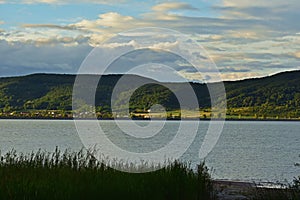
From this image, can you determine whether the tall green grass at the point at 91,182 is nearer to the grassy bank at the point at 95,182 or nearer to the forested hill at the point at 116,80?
the grassy bank at the point at 95,182

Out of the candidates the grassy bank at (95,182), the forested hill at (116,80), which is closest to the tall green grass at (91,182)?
the grassy bank at (95,182)

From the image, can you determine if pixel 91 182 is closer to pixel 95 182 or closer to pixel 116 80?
pixel 95 182

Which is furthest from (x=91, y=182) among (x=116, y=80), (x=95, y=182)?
(x=116, y=80)

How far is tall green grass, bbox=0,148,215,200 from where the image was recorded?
40.4 feet

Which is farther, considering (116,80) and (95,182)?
(116,80)

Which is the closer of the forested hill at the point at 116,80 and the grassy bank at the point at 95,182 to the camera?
the grassy bank at the point at 95,182

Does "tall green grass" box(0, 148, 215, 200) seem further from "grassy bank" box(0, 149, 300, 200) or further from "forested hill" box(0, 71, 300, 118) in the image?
"forested hill" box(0, 71, 300, 118)

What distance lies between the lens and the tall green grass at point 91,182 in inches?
485

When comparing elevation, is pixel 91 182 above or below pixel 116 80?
below

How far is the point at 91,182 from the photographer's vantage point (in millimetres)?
13461

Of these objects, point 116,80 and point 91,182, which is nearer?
point 91,182

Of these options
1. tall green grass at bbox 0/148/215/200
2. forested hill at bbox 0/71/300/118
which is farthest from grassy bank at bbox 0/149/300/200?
forested hill at bbox 0/71/300/118

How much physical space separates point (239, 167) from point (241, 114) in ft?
460

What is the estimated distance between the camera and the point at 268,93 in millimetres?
183625
